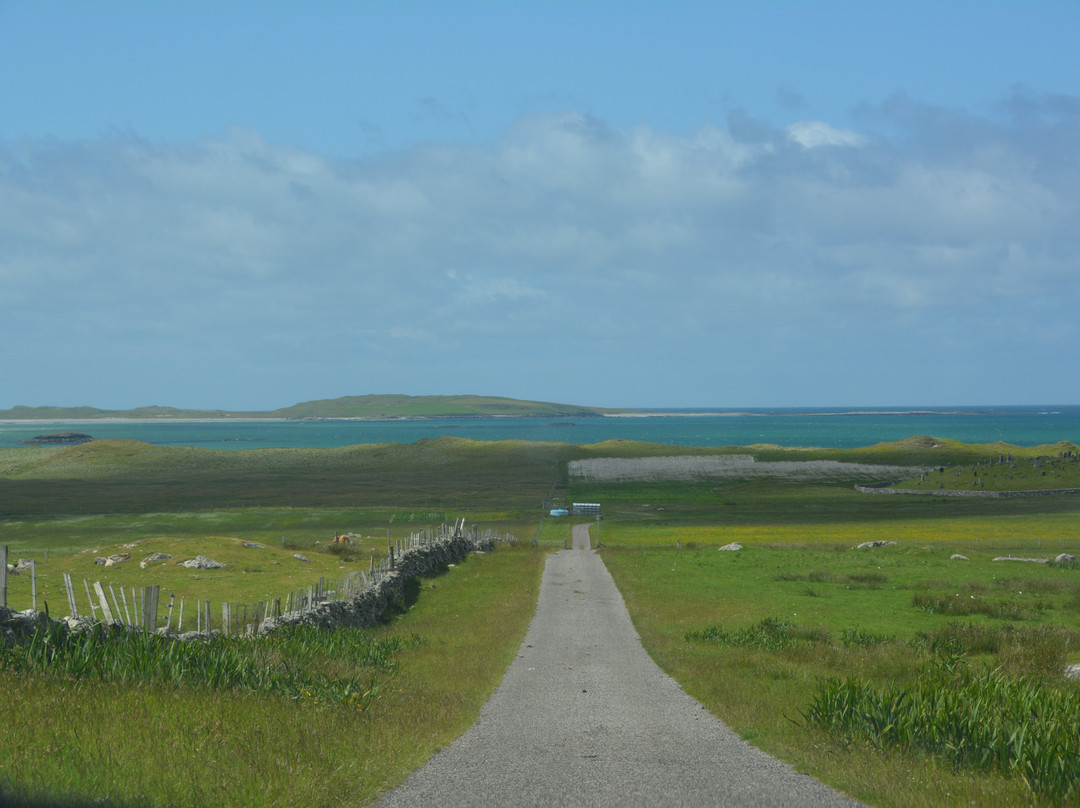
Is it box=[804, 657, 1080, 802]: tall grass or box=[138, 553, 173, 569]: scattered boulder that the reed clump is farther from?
box=[138, 553, 173, 569]: scattered boulder

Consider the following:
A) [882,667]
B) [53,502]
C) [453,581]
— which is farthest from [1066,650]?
[53,502]

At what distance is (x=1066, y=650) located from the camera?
22.0 m

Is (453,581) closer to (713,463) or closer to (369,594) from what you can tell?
(369,594)

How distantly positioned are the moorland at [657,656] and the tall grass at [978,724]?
0.13 feet

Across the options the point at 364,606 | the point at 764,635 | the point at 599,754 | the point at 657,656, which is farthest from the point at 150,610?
the point at 764,635

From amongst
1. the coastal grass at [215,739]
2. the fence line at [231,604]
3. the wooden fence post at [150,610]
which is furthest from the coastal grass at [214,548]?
the coastal grass at [215,739]

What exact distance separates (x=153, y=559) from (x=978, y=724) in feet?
112

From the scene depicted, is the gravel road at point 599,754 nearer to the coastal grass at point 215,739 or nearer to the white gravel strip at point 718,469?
the coastal grass at point 215,739

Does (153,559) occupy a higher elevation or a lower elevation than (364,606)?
higher

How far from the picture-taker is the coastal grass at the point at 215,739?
348 inches

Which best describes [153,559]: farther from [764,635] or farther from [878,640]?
[878,640]

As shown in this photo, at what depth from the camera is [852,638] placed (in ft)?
78.9

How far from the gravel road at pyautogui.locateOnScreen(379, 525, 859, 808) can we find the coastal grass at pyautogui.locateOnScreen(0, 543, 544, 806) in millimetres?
657

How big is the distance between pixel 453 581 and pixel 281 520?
43.7 m
